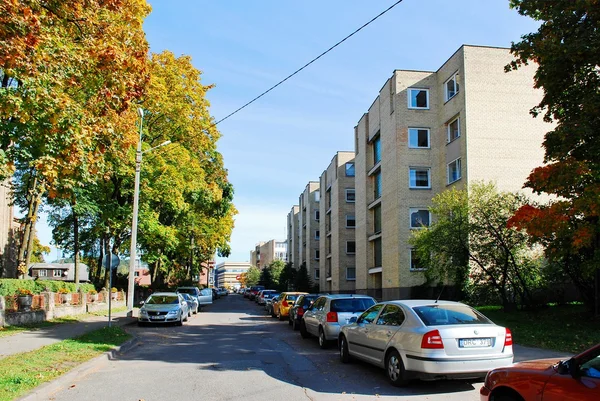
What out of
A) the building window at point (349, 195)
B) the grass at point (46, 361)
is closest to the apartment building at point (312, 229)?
the building window at point (349, 195)

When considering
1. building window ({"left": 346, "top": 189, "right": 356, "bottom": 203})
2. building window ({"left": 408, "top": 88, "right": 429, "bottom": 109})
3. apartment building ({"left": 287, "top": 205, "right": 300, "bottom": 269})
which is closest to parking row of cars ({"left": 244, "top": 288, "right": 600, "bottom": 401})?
building window ({"left": 408, "top": 88, "right": 429, "bottom": 109})

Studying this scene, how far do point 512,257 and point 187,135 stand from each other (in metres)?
19.3

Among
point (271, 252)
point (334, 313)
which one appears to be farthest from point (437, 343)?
point (271, 252)

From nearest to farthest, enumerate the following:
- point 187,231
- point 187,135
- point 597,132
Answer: point 597,132 < point 187,135 < point 187,231

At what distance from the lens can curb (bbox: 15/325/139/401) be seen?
7470 millimetres

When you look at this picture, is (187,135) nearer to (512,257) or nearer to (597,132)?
(512,257)

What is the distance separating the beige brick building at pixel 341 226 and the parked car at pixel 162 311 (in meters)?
30.4

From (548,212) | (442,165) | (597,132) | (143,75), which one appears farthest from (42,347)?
(442,165)

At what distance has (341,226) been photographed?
178 ft

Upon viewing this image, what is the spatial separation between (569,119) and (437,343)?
34.9 feet

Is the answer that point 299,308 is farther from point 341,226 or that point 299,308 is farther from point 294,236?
point 294,236

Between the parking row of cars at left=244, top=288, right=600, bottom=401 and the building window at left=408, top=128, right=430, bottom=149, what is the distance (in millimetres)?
24206

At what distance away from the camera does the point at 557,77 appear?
603 inches

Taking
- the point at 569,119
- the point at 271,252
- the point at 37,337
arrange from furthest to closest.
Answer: the point at 271,252 → the point at 569,119 → the point at 37,337
